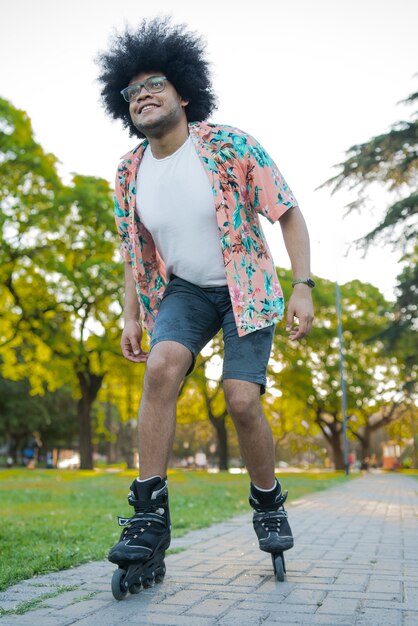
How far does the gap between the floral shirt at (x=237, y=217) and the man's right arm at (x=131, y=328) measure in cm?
9

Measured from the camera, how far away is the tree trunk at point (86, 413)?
27.7 meters

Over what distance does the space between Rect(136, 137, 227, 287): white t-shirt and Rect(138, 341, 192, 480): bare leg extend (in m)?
0.47

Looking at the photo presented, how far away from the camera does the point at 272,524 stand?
352 centimetres

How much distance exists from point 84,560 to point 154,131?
2374mm

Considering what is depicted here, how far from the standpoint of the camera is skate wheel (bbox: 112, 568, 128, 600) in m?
2.88

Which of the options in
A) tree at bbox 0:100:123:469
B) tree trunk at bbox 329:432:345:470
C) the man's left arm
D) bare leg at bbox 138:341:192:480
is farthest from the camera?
tree trunk at bbox 329:432:345:470

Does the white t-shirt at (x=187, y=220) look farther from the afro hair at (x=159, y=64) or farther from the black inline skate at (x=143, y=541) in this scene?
the black inline skate at (x=143, y=541)

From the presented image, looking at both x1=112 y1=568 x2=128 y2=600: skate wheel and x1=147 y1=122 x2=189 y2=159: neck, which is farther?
x1=147 y1=122 x2=189 y2=159: neck

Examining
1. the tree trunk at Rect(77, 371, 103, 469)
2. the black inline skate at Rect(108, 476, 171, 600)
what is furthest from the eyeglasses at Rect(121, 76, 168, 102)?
the tree trunk at Rect(77, 371, 103, 469)

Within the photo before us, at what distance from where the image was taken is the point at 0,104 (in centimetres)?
2420

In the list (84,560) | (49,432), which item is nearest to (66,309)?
(84,560)

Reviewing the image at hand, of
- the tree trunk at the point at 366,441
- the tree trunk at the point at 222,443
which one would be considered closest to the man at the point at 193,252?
the tree trunk at the point at 222,443

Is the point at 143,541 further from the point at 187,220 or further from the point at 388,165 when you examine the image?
the point at 388,165

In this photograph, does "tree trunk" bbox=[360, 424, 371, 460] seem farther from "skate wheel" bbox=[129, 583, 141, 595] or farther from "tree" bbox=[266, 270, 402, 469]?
"skate wheel" bbox=[129, 583, 141, 595]
